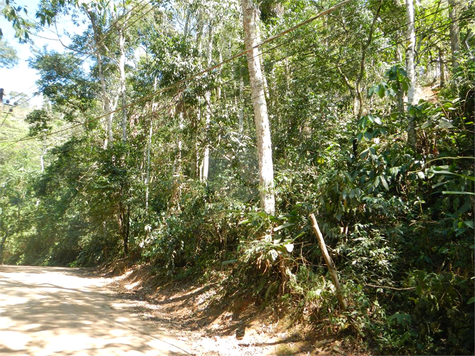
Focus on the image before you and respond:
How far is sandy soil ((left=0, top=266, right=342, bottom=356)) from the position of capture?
4.30m

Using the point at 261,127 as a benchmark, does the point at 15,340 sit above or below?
below

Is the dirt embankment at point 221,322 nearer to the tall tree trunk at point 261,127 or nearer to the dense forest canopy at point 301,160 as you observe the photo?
the dense forest canopy at point 301,160

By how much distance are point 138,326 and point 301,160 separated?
5.01 metres

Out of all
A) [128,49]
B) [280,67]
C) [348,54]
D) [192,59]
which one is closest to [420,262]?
[348,54]

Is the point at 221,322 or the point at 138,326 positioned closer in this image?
the point at 138,326

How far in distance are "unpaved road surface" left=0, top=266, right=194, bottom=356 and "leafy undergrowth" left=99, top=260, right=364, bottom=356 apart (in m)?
0.43

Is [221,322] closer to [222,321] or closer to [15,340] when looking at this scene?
[222,321]

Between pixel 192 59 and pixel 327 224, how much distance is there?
285 inches

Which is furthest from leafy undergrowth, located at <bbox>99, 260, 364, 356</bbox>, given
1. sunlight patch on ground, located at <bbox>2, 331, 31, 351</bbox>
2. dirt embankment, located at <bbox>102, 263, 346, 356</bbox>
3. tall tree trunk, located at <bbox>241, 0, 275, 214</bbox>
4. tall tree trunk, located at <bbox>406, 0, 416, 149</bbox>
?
tall tree trunk, located at <bbox>406, 0, 416, 149</bbox>

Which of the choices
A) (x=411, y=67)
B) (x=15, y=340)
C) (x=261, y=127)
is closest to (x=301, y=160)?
(x=261, y=127)

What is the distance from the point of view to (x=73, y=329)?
15.9 feet

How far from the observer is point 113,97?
23.8 m

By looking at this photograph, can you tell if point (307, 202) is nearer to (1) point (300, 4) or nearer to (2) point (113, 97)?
(1) point (300, 4)

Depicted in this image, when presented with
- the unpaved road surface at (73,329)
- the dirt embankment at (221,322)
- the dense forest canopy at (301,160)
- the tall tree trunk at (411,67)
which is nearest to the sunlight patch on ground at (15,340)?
the unpaved road surface at (73,329)
